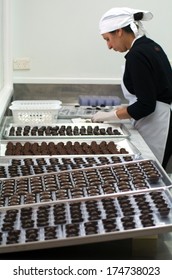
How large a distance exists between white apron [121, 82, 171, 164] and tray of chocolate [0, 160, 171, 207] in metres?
0.75

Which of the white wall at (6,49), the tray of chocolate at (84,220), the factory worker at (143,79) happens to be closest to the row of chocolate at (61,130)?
the factory worker at (143,79)

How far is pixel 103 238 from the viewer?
1.31m

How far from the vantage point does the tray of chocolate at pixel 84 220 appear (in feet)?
4.25

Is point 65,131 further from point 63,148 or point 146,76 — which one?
point 146,76

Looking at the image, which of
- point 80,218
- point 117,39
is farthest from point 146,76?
point 80,218

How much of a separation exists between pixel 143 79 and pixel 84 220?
1.16 m

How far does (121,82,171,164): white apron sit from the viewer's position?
8.39 ft

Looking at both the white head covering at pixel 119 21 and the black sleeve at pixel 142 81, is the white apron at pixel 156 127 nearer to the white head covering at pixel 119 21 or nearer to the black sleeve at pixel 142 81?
the black sleeve at pixel 142 81

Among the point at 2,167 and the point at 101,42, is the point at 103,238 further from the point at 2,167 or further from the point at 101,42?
the point at 101,42

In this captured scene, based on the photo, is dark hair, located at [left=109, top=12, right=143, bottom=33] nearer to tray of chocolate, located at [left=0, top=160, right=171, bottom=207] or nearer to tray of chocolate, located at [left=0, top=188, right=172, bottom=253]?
tray of chocolate, located at [left=0, top=160, right=171, bottom=207]

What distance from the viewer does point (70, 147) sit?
220 centimetres

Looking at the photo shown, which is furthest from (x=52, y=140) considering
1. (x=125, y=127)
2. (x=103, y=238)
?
(x=103, y=238)

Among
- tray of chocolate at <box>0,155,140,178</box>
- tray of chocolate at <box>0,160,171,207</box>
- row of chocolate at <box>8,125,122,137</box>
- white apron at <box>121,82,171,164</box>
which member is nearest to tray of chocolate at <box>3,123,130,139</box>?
row of chocolate at <box>8,125,122,137</box>

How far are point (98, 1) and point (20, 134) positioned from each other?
152 centimetres
